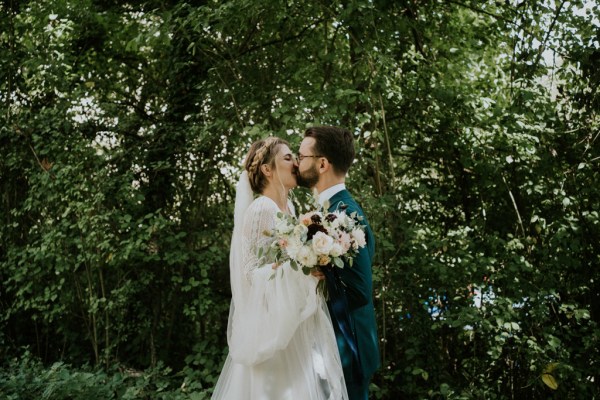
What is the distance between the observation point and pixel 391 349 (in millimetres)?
5363

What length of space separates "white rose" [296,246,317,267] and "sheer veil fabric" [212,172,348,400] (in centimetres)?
23

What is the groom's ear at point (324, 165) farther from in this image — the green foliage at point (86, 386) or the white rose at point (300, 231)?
the green foliage at point (86, 386)

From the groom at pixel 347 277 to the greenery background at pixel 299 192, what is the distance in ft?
5.22

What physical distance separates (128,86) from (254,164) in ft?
12.0

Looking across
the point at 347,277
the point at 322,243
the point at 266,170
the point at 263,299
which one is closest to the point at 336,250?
the point at 322,243

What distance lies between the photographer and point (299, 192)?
489cm

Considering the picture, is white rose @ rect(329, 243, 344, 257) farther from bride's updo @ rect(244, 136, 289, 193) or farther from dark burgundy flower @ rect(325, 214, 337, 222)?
bride's updo @ rect(244, 136, 289, 193)

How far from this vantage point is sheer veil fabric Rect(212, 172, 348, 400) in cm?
283

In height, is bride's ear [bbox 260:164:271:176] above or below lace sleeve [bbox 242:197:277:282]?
above

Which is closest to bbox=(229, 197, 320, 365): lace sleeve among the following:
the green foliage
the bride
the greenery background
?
the bride

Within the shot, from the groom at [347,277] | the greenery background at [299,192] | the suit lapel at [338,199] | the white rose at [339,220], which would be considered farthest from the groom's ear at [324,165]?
the greenery background at [299,192]

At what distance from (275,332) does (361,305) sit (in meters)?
0.38

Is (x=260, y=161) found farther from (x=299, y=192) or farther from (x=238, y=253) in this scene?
(x=299, y=192)

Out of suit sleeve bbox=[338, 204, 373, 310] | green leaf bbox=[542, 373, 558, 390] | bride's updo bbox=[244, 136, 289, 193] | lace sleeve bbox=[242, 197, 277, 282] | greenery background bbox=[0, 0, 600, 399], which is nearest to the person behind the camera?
suit sleeve bbox=[338, 204, 373, 310]
